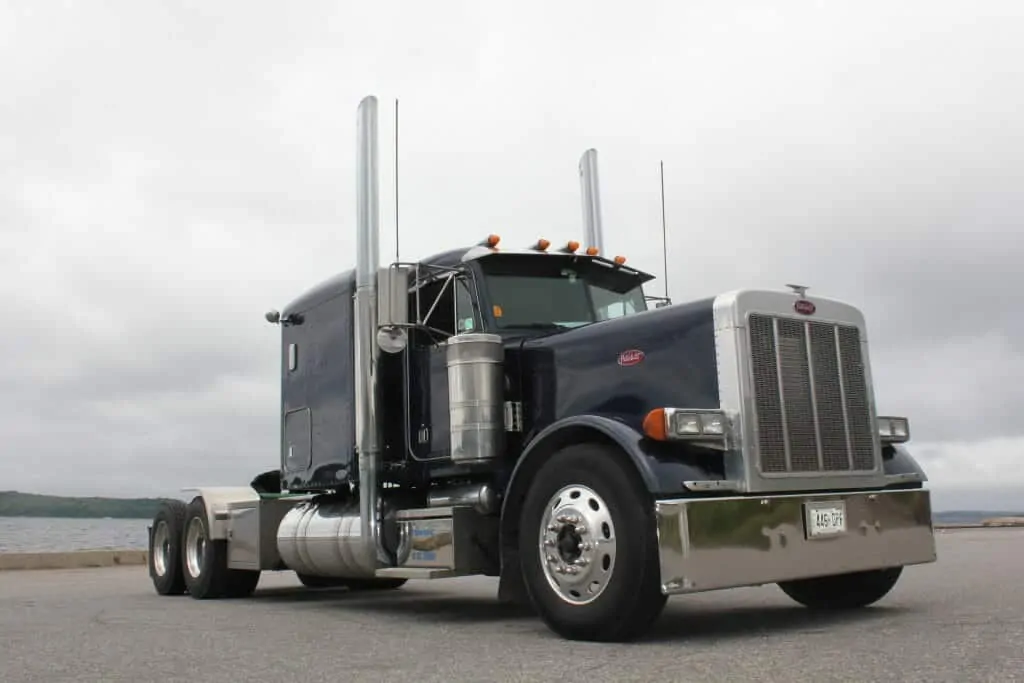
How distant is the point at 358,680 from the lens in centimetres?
483

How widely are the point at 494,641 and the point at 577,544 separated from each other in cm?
73

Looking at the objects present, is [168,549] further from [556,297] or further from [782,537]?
[782,537]

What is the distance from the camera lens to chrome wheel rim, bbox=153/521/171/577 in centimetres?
1160

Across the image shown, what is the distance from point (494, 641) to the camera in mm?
6305

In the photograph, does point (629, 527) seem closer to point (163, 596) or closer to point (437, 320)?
point (437, 320)

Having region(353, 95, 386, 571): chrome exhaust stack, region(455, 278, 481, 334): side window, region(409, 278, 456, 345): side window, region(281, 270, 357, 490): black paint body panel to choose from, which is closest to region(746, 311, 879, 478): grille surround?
region(455, 278, 481, 334): side window

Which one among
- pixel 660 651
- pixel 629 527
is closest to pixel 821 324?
pixel 629 527

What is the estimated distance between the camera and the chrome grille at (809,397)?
644 centimetres

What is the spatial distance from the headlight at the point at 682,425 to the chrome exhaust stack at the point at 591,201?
14.9 ft

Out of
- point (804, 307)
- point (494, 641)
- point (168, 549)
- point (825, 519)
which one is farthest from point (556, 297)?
point (168, 549)

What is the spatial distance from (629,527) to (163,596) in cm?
699

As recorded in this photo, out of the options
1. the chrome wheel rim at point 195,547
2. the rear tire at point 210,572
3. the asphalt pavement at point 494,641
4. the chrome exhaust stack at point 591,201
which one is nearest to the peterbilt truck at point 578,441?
the asphalt pavement at point 494,641

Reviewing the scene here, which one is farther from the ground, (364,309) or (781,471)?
(364,309)

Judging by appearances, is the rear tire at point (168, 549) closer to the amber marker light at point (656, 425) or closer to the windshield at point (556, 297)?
the windshield at point (556, 297)
